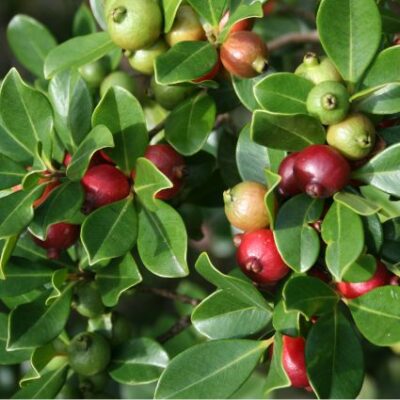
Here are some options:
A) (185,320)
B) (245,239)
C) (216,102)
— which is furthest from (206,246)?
(245,239)

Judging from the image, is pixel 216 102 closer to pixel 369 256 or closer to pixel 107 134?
pixel 107 134

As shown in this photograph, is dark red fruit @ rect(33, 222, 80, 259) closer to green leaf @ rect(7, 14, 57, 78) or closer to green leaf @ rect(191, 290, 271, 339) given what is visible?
green leaf @ rect(191, 290, 271, 339)

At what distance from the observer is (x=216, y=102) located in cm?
164

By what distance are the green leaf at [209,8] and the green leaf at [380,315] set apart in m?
0.58

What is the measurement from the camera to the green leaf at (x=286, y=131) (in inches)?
50.1

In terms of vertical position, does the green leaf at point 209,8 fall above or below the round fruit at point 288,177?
above

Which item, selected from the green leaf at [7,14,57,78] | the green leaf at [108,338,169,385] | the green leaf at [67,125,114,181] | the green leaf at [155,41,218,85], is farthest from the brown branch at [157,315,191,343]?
the green leaf at [7,14,57,78]

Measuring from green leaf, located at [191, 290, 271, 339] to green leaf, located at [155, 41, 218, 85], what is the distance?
0.39 metres

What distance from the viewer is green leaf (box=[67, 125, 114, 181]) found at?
52.0 inches

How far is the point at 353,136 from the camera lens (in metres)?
1.29

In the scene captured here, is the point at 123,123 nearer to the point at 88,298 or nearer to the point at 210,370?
the point at 88,298

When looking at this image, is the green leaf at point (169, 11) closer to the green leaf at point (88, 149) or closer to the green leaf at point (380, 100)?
the green leaf at point (88, 149)

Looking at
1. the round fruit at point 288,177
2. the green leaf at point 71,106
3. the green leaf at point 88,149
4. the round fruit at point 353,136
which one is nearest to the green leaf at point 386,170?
the round fruit at point 353,136

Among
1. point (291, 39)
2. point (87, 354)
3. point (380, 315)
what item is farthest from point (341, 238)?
point (291, 39)
